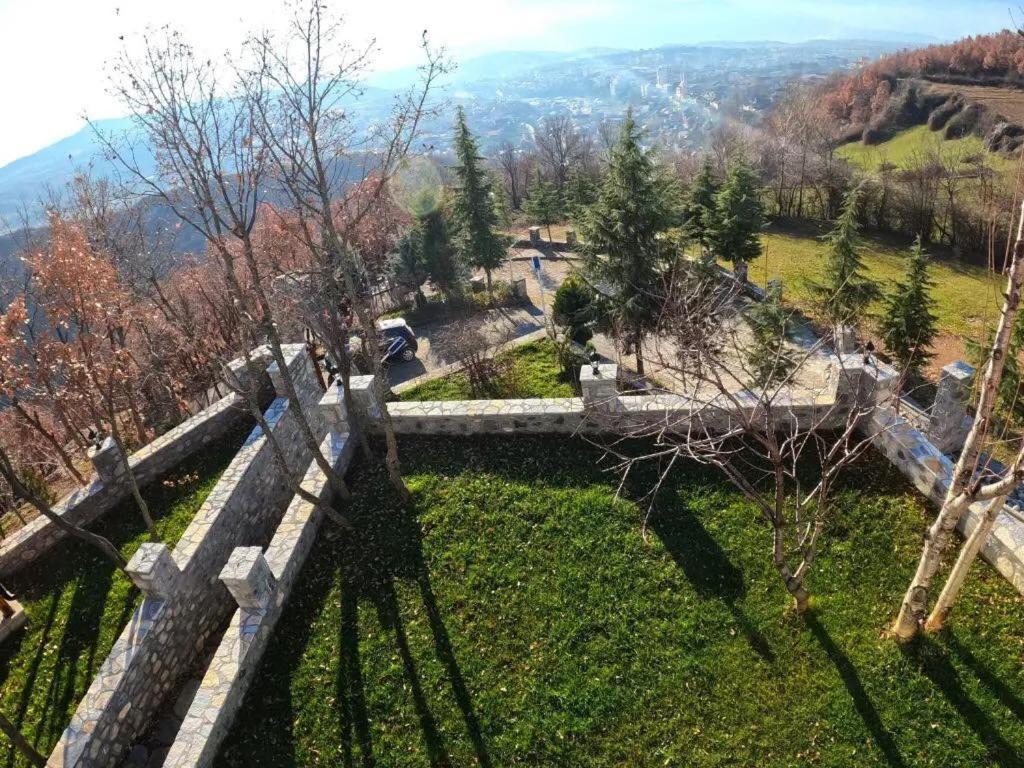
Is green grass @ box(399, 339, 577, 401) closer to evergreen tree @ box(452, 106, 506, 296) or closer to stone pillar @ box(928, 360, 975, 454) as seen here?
stone pillar @ box(928, 360, 975, 454)

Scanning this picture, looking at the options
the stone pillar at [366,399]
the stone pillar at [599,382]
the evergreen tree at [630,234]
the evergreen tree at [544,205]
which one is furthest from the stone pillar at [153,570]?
the evergreen tree at [544,205]

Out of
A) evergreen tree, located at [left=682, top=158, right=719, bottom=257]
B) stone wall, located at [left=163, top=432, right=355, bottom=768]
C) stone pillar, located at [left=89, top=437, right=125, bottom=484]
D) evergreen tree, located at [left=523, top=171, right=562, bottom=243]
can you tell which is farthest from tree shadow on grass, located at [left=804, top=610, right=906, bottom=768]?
evergreen tree, located at [left=523, top=171, right=562, bottom=243]

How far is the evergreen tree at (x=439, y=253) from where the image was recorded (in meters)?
23.5

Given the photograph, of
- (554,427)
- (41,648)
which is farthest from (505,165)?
(41,648)

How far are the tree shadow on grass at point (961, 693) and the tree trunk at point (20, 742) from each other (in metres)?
8.87

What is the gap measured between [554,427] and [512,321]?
1276cm

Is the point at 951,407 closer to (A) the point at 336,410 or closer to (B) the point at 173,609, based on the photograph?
(A) the point at 336,410

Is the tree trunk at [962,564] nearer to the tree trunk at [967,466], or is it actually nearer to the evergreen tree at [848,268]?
the tree trunk at [967,466]

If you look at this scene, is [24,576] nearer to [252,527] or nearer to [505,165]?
[252,527]

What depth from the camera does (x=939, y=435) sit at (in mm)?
9086

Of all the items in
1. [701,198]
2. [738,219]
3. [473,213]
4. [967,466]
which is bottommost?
[738,219]

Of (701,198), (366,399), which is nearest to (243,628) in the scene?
(366,399)

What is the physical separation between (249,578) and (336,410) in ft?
11.0

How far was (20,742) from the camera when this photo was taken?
621 cm
